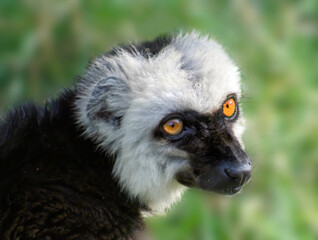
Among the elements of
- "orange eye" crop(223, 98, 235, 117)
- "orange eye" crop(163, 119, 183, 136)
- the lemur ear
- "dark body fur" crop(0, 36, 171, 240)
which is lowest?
"dark body fur" crop(0, 36, 171, 240)

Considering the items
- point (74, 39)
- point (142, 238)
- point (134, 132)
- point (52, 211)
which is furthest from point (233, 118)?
point (74, 39)

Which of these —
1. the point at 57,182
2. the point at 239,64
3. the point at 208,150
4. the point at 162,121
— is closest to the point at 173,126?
the point at 162,121

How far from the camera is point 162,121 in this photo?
315cm

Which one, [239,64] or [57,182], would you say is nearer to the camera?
[57,182]

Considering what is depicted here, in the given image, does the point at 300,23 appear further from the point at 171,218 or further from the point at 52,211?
the point at 52,211

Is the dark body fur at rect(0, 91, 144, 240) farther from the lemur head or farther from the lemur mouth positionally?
the lemur mouth

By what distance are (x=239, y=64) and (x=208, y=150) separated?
1963mm

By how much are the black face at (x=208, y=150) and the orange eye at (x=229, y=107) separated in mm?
92

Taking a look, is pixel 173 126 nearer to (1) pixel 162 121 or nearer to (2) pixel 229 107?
(1) pixel 162 121

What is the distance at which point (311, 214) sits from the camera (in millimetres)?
5078

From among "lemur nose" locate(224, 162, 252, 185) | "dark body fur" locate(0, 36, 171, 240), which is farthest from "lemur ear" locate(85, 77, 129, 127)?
"lemur nose" locate(224, 162, 252, 185)

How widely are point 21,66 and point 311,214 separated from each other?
2.94 m

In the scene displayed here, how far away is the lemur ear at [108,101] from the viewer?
3.23 metres

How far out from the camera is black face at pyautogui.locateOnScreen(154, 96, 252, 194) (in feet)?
9.98
